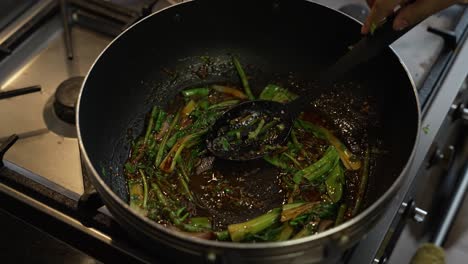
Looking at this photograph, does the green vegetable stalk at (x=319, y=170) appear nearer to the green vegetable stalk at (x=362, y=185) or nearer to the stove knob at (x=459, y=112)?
the green vegetable stalk at (x=362, y=185)

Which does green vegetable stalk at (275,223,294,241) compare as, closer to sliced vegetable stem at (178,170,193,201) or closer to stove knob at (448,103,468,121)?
sliced vegetable stem at (178,170,193,201)

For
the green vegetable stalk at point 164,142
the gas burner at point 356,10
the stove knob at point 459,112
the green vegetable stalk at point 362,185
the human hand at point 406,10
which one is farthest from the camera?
the gas burner at point 356,10

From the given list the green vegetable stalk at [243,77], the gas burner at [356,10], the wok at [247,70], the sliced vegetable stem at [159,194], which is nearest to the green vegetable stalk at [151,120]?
the wok at [247,70]

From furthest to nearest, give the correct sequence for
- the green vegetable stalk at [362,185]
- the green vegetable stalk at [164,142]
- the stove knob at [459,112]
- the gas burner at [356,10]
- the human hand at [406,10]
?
the gas burner at [356,10]
the stove knob at [459,112]
the green vegetable stalk at [164,142]
the green vegetable stalk at [362,185]
the human hand at [406,10]

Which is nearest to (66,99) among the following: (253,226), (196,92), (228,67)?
(196,92)

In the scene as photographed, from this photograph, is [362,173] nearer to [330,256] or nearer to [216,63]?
[330,256]

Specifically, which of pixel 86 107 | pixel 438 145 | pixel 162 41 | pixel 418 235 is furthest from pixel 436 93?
pixel 86 107
